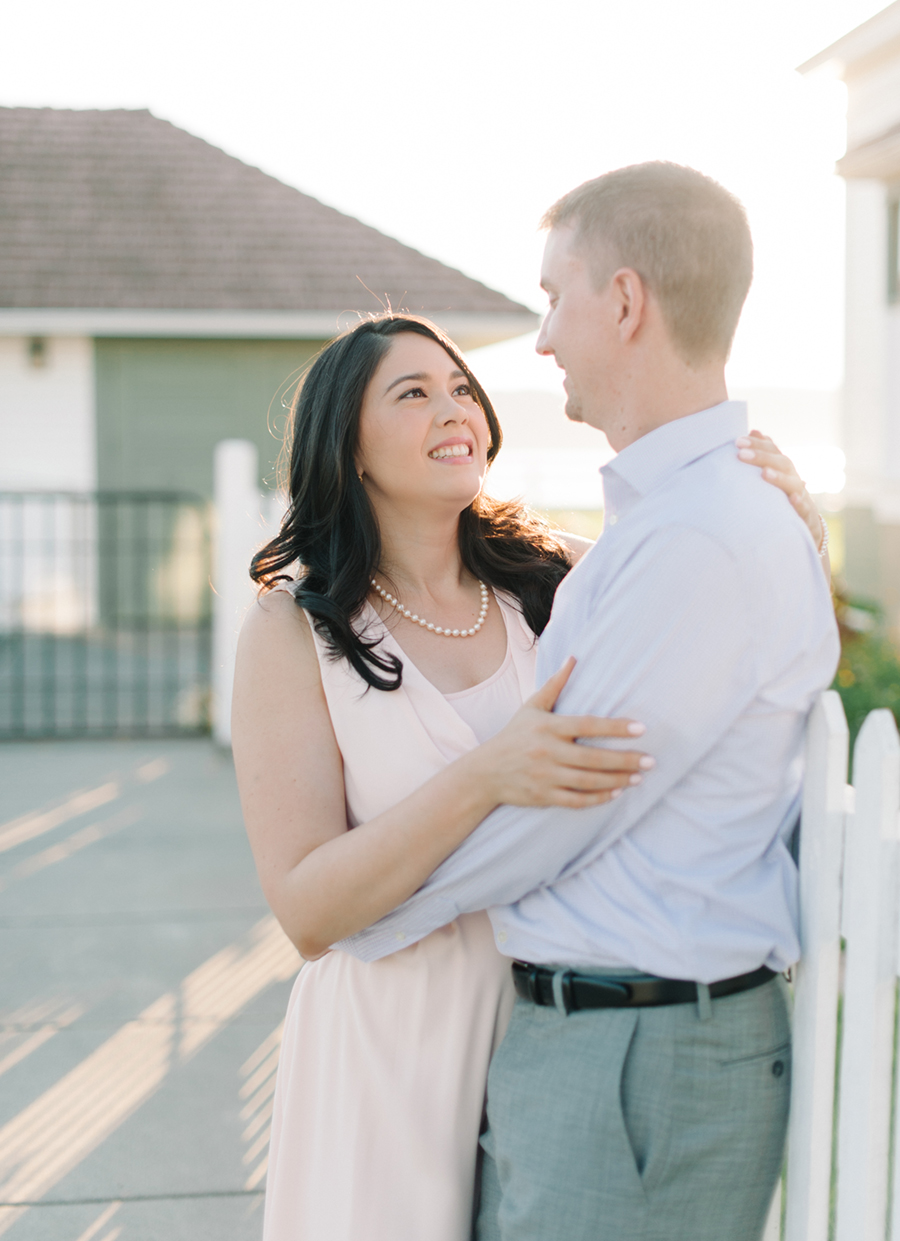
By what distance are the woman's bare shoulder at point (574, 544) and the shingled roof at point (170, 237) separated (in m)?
9.53

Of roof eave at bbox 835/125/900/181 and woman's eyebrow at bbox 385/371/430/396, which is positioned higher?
roof eave at bbox 835/125/900/181

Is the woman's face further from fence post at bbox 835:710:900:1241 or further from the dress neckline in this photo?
fence post at bbox 835:710:900:1241

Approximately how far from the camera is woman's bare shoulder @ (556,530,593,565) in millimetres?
2617

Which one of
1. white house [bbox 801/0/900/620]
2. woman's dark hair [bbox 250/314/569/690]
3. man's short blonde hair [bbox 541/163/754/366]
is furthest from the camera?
white house [bbox 801/0/900/620]

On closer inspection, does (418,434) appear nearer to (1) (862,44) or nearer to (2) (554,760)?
(2) (554,760)

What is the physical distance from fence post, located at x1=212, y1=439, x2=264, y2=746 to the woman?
5163 millimetres

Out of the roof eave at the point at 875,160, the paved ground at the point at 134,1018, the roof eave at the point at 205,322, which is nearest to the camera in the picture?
the paved ground at the point at 134,1018

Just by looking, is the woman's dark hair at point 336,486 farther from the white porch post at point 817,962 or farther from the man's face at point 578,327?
the white porch post at point 817,962

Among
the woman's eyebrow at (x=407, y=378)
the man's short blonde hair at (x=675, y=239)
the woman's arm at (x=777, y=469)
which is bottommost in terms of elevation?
the woman's arm at (x=777, y=469)

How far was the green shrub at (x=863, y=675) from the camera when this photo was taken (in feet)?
17.0

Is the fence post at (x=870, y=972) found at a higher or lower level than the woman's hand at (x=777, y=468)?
lower

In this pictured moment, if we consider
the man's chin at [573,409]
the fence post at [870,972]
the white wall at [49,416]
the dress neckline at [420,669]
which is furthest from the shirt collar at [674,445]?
the white wall at [49,416]

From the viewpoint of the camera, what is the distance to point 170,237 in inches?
511

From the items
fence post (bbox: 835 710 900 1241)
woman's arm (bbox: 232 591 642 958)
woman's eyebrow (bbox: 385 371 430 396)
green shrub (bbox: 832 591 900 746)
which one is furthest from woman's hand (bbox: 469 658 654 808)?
green shrub (bbox: 832 591 900 746)
